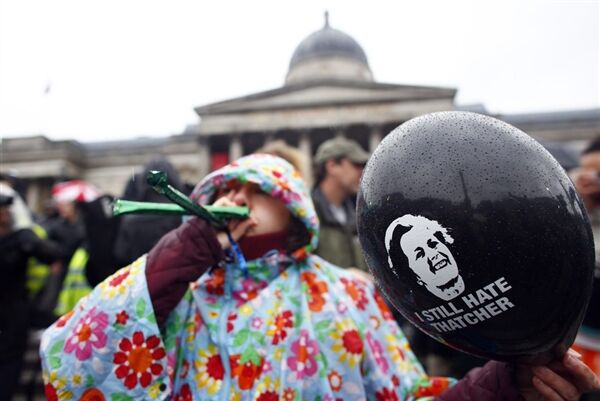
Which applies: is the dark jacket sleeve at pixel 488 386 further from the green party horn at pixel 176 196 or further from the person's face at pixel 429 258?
the green party horn at pixel 176 196

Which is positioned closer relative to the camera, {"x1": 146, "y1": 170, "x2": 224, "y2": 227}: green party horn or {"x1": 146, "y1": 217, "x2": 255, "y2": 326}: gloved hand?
{"x1": 146, "y1": 170, "x2": 224, "y2": 227}: green party horn

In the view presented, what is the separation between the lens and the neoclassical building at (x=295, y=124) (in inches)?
1109

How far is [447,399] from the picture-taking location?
3.81ft

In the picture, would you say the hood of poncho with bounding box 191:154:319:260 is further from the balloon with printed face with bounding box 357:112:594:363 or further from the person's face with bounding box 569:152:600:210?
the person's face with bounding box 569:152:600:210

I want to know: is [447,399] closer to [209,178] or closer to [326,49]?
[209,178]

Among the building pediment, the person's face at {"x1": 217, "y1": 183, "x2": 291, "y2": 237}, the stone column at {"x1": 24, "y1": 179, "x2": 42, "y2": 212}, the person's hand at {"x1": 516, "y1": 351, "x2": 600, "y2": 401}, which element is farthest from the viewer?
the stone column at {"x1": 24, "y1": 179, "x2": 42, "y2": 212}

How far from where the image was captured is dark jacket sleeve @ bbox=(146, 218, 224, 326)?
1.20m

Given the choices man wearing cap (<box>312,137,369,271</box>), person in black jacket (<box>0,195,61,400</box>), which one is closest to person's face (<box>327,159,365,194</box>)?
man wearing cap (<box>312,137,369,271</box>)

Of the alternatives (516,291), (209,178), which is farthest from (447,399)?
(209,178)

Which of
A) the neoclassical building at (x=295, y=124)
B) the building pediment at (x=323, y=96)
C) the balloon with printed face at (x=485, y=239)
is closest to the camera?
the balloon with printed face at (x=485, y=239)

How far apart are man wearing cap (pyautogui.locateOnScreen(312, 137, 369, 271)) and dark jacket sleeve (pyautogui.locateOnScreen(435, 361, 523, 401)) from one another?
1797 mm

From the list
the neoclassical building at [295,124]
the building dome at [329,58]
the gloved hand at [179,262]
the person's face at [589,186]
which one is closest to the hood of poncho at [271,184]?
the gloved hand at [179,262]

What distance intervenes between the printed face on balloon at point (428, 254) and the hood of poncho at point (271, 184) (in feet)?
2.22

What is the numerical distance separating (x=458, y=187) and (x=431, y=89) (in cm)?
2836
